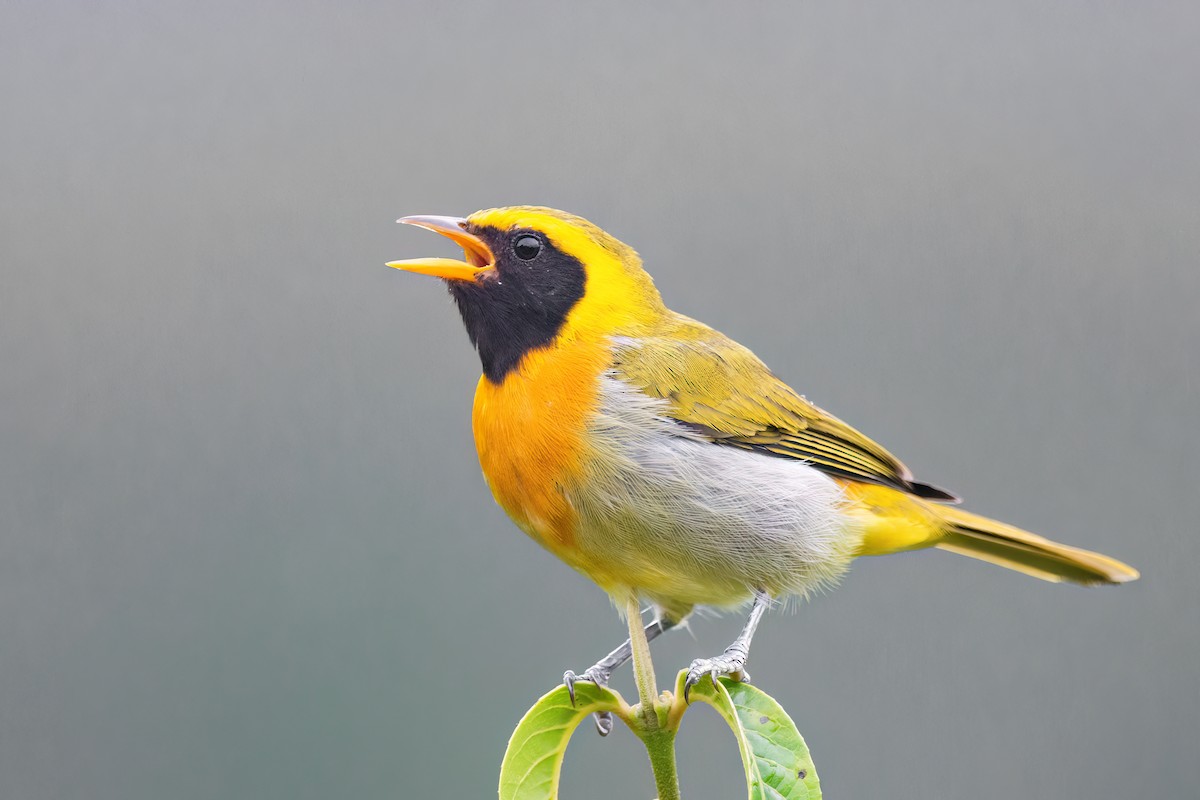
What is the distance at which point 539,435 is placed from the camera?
7.77 feet

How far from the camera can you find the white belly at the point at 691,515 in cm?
236

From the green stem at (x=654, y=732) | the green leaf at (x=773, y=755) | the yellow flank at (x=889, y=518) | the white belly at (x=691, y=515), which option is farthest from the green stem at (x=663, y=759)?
the yellow flank at (x=889, y=518)

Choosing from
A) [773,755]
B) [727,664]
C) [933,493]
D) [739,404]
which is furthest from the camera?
[933,493]

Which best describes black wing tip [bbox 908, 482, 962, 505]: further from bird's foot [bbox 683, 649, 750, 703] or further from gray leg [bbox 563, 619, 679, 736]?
bird's foot [bbox 683, 649, 750, 703]

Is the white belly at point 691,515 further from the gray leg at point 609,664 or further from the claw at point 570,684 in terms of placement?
the claw at point 570,684

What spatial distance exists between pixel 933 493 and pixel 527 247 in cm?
128

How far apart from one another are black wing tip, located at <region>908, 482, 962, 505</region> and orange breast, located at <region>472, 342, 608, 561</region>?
955 millimetres

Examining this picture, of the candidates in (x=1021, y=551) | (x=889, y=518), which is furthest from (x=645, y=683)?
(x=1021, y=551)

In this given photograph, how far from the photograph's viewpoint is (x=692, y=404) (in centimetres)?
263

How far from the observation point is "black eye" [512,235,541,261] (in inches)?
97.0

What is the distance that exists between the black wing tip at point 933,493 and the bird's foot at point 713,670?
0.98 m

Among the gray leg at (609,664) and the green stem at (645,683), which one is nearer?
the green stem at (645,683)

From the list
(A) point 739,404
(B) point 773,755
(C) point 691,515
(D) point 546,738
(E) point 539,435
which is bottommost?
(D) point 546,738

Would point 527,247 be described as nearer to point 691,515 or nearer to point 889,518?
point 691,515
